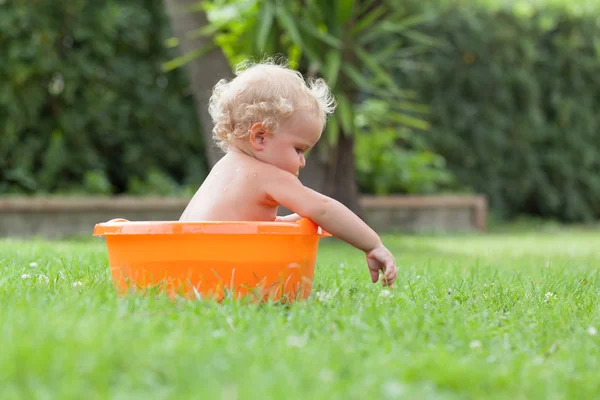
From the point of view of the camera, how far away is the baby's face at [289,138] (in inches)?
107

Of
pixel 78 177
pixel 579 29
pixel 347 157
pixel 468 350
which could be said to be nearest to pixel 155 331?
pixel 468 350

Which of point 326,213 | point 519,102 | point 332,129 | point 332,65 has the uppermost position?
point 332,65

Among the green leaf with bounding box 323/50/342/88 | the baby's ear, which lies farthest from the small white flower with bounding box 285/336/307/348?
the green leaf with bounding box 323/50/342/88

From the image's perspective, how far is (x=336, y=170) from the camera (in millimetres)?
6809

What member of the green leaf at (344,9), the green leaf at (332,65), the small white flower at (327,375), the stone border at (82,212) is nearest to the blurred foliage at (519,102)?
the stone border at (82,212)

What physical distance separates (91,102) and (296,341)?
20.2 feet

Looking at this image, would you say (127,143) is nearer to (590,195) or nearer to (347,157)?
(347,157)

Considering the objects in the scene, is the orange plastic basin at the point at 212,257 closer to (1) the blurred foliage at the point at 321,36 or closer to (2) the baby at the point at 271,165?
(2) the baby at the point at 271,165

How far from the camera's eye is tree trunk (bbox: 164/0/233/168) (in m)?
6.46

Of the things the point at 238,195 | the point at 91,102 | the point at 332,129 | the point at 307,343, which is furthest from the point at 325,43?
the point at 307,343

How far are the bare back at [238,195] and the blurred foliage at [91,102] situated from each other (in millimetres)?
4850

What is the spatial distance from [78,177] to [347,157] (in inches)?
105

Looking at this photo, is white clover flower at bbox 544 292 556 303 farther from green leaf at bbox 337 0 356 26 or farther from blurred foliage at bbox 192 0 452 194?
green leaf at bbox 337 0 356 26

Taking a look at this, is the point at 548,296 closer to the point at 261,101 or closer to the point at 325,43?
the point at 261,101
